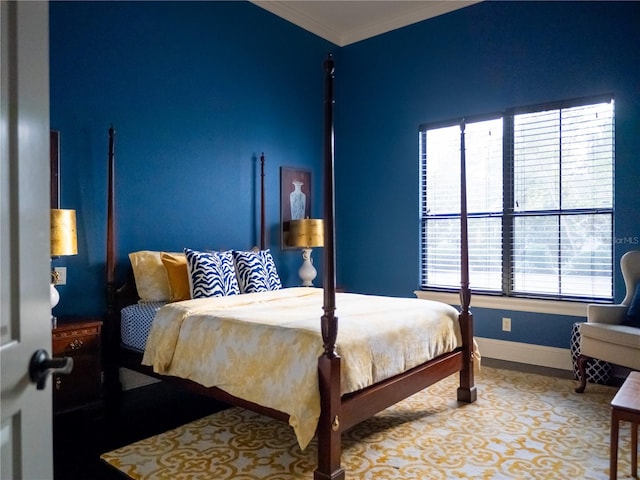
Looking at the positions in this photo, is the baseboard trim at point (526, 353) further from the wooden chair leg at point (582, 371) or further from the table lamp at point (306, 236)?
the table lamp at point (306, 236)

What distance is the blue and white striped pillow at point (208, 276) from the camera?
130 inches

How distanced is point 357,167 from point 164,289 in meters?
2.78

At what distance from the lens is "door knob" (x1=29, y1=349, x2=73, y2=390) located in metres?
0.98

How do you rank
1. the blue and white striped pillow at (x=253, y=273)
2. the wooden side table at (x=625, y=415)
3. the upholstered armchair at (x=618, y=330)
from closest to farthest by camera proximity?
the wooden side table at (x=625, y=415), the upholstered armchair at (x=618, y=330), the blue and white striped pillow at (x=253, y=273)

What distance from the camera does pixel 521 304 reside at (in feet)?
13.8

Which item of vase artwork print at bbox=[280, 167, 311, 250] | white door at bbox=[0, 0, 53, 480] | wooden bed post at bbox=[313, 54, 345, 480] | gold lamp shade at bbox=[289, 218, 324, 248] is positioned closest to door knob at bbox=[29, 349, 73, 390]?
white door at bbox=[0, 0, 53, 480]

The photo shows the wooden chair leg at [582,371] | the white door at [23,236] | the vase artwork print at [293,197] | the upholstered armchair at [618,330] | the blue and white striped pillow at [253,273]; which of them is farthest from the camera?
the vase artwork print at [293,197]

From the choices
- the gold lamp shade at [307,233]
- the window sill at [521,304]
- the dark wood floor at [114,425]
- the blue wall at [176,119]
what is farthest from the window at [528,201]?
the dark wood floor at [114,425]

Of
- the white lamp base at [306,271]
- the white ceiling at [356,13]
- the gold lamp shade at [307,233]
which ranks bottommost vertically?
the white lamp base at [306,271]

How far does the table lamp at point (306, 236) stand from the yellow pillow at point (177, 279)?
1449 mm

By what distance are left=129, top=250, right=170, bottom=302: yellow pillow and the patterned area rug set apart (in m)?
1.00

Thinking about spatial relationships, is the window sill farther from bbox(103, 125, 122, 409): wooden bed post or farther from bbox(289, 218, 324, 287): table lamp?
bbox(103, 125, 122, 409): wooden bed post

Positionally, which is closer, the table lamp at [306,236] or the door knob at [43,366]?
the door knob at [43,366]

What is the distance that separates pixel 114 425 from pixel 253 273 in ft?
4.68
